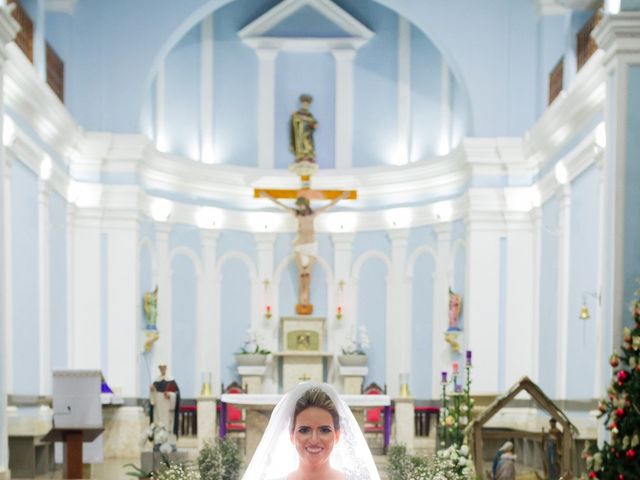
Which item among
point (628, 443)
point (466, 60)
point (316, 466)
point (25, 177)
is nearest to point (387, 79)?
point (466, 60)

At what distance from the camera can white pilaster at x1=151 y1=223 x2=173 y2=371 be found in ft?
59.2

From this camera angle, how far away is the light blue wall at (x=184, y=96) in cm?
1909

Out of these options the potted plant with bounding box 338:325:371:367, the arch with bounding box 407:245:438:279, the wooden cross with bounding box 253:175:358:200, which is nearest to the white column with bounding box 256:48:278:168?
the wooden cross with bounding box 253:175:358:200

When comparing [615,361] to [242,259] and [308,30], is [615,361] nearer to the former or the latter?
[242,259]

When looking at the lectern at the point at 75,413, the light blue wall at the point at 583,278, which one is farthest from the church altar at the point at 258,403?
the lectern at the point at 75,413

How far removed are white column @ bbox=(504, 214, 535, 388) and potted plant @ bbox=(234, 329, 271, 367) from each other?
4563 millimetres

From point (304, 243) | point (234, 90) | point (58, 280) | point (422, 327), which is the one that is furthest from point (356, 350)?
point (58, 280)

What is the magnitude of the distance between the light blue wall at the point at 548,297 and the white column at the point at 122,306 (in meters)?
6.40

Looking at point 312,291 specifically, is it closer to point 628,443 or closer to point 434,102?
point 434,102

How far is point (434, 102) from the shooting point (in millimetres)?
19172

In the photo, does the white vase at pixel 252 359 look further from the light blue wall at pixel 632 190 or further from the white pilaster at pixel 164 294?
the light blue wall at pixel 632 190

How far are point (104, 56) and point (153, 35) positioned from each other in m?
0.89

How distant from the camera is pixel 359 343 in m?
18.8

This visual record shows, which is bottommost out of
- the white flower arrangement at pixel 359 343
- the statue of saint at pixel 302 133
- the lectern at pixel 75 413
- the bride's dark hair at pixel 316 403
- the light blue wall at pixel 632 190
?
the white flower arrangement at pixel 359 343
